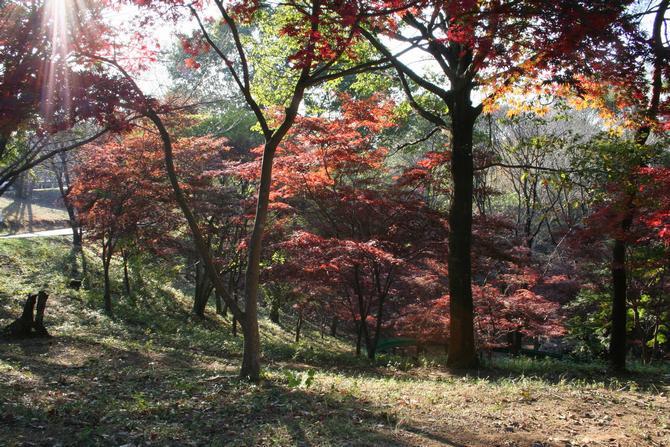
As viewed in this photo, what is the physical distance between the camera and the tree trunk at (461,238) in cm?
884

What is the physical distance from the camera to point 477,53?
7.07 meters

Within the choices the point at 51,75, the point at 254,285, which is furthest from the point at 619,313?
the point at 51,75

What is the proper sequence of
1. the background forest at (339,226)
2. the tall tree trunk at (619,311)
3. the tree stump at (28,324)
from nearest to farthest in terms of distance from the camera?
1. the background forest at (339,226)
2. the tree stump at (28,324)
3. the tall tree trunk at (619,311)

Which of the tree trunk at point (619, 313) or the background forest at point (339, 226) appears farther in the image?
the tree trunk at point (619, 313)

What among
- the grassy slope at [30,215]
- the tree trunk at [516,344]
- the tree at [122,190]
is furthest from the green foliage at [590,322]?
the grassy slope at [30,215]

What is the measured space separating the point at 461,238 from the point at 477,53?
3091mm

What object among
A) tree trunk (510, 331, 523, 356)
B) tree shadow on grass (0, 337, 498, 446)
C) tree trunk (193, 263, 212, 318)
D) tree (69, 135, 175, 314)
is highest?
tree (69, 135, 175, 314)

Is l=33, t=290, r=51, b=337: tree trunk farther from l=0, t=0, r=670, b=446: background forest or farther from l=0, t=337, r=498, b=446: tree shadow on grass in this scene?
l=0, t=337, r=498, b=446: tree shadow on grass

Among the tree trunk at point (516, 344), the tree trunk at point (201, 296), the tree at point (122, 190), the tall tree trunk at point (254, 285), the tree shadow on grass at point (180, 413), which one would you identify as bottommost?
the tree trunk at point (516, 344)

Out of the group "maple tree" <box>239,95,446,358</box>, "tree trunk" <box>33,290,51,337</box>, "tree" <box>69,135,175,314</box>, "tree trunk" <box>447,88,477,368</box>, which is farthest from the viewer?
"tree" <box>69,135,175,314</box>

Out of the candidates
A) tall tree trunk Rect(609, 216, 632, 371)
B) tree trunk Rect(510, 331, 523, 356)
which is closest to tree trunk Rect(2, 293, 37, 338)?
tall tree trunk Rect(609, 216, 632, 371)

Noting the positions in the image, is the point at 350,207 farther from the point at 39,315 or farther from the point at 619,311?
the point at 39,315

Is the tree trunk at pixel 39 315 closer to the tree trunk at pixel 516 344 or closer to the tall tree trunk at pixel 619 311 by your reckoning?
the tall tree trunk at pixel 619 311

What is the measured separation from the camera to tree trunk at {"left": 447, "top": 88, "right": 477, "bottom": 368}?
8.84 m
